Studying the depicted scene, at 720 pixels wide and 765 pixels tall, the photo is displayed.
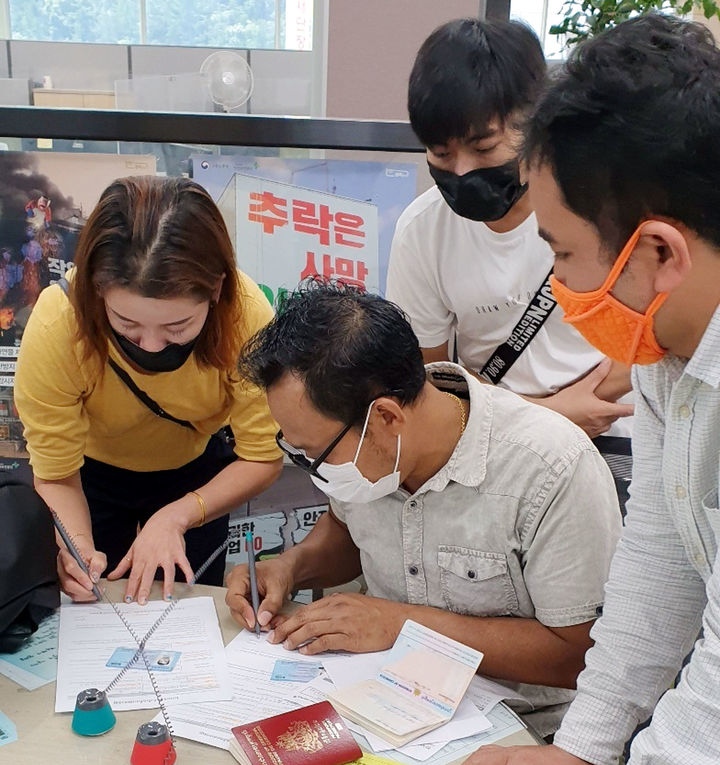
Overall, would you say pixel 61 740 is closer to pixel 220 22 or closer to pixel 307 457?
pixel 307 457

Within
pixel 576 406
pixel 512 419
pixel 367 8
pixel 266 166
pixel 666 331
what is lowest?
pixel 576 406

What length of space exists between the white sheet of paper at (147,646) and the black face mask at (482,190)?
2.67 ft

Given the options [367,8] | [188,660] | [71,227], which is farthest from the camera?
[367,8]

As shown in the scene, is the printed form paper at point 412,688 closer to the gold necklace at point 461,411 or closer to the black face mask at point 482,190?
the gold necklace at point 461,411

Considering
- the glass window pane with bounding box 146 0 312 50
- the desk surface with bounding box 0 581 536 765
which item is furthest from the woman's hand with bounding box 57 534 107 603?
the glass window pane with bounding box 146 0 312 50

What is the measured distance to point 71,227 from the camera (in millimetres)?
2113

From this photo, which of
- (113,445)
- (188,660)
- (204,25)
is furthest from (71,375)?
(204,25)

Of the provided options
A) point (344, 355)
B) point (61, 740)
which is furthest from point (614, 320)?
point (61, 740)

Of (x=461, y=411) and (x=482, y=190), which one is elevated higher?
(x=482, y=190)

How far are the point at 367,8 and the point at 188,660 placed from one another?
91.1 inches

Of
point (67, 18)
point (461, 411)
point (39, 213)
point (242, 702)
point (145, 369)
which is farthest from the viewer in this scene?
point (67, 18)

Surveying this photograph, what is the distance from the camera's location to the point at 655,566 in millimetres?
1027

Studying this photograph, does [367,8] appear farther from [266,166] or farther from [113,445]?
[113,445]

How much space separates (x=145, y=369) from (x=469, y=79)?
762 millimetres
